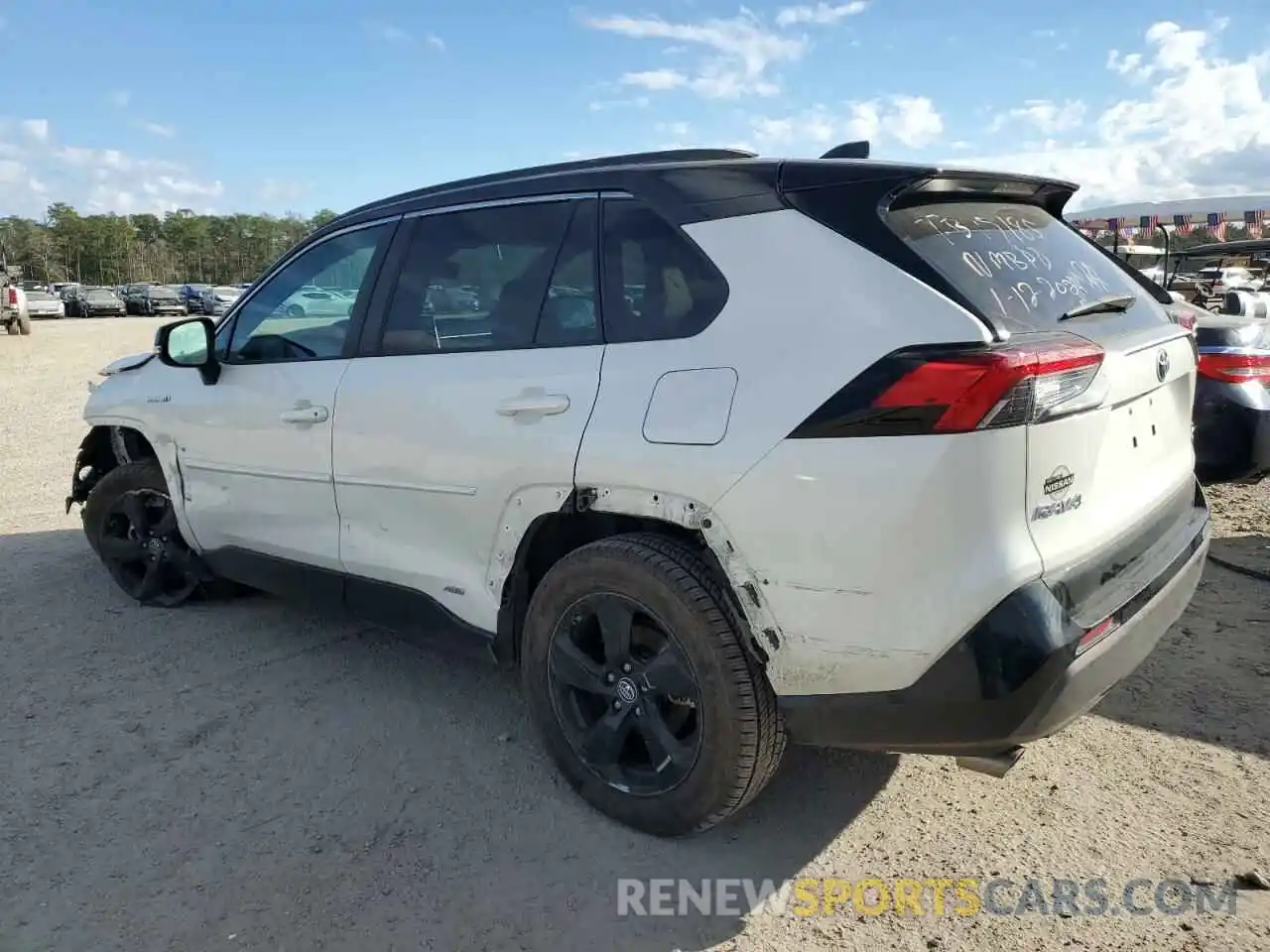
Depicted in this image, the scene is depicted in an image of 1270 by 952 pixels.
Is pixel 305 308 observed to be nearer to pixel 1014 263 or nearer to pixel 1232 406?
pixel 1014 263

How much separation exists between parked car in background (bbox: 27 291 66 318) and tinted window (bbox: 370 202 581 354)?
1726 inches

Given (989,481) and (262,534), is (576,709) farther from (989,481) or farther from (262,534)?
(262,534)

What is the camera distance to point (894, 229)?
2357 mm

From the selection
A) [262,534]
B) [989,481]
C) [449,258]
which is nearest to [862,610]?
[989,481]

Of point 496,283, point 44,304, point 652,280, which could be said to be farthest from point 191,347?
point 44,304

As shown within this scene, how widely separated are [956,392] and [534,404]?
1255 millimetres

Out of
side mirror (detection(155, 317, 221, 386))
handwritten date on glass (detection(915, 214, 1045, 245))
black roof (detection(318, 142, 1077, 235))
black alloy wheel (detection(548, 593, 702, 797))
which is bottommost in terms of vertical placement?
black alloy wheel (detection(548, 593, 702, 797))

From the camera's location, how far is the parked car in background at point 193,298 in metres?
47.0

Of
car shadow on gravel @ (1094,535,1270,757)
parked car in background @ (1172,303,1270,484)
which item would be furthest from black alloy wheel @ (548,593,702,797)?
parked car in background @ (1172,303,1270,484)

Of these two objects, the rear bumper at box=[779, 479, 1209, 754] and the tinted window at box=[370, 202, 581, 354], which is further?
the tinted window at box=[370, 202, 581, 354]

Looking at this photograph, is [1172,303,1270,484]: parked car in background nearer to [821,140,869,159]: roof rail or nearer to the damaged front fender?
[821,140,869,159]: roof rail

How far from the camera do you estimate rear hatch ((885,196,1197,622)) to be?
2232 mm

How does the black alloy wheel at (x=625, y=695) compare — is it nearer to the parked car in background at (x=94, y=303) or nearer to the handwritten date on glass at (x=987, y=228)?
the handwritten date on glass at (x=987, y=228)

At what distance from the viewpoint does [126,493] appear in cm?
466
